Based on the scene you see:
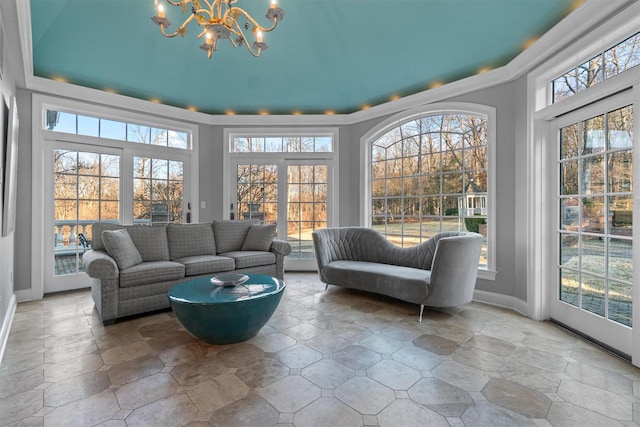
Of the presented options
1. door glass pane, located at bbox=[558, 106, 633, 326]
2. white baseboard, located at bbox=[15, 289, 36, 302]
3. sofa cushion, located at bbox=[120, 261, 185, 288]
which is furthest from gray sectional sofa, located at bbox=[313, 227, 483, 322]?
white baseboard, located at bbox=[15, 289, 36, 302]

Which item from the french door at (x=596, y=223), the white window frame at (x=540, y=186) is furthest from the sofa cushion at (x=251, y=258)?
the french door at (x=596, y=223)

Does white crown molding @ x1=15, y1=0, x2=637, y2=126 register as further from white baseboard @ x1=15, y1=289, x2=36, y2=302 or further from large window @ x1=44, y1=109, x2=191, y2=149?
white baseboard @ x1=15, y1=289, x2=36, y2=302

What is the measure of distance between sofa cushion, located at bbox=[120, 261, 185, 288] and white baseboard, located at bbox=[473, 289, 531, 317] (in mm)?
3454

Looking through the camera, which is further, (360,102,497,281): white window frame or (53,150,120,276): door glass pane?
(53,150,120,276): door glass pane

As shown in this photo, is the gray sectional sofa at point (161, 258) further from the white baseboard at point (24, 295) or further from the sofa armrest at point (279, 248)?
the white baseboard at point (24, 295)

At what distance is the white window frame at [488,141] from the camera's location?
3.53m

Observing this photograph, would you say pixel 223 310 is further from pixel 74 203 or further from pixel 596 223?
pixel 74 203

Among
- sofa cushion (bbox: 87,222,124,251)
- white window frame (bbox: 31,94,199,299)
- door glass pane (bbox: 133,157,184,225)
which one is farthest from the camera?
door glass pane (bbox: 133,157,184,225)

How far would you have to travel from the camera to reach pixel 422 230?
168 inches

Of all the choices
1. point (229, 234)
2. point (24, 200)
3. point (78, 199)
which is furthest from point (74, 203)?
point (229, 234)

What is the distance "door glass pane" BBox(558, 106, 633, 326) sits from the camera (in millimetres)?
2273

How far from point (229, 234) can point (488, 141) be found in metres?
3.54

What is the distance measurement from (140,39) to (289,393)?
3.98 meters

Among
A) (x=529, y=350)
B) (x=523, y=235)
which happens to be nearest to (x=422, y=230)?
(x=523, y=235)
